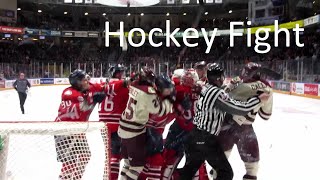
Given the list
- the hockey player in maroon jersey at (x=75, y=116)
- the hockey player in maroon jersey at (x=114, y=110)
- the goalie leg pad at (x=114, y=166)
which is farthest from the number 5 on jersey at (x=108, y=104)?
the goalie leg pad at (x=114, y=166)

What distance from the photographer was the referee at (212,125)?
268 cm

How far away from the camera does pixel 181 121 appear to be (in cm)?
323

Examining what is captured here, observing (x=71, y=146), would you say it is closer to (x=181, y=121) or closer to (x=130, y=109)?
(x=130, y=109)

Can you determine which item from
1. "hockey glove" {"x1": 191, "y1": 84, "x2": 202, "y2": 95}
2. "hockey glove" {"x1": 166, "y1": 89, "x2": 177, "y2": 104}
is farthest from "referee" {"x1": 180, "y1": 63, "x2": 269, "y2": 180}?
"hockey glove" {"x1": 191, "y1": 84, "x2": 202, "y2": 95}

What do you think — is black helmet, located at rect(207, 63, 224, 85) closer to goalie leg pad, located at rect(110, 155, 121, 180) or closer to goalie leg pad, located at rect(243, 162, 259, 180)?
goalie leg pad, located at rect(243, 162, 259, 180)

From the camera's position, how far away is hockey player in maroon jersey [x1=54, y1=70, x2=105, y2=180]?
2.72 meters

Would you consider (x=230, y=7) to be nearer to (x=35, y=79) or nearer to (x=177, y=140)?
(x=35, y=79)

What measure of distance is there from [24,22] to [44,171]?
28.0m

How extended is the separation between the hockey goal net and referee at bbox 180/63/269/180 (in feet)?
2.01

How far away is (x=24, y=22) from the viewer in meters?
29.4

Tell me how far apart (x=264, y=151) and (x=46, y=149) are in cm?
308

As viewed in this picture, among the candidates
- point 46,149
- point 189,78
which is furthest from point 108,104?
point 189,78

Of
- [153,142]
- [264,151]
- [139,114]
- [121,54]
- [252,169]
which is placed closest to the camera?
[139,114]

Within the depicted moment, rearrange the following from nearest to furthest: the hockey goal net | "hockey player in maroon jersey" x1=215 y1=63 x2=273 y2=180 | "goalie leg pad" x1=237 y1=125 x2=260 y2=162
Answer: the hockey goal net → "hockey player in maroon jersey" x1=215 y1=63 x2=273 y2=180 → "goalie leg pad" x1=237 y1=125 x2=260 y2=162
